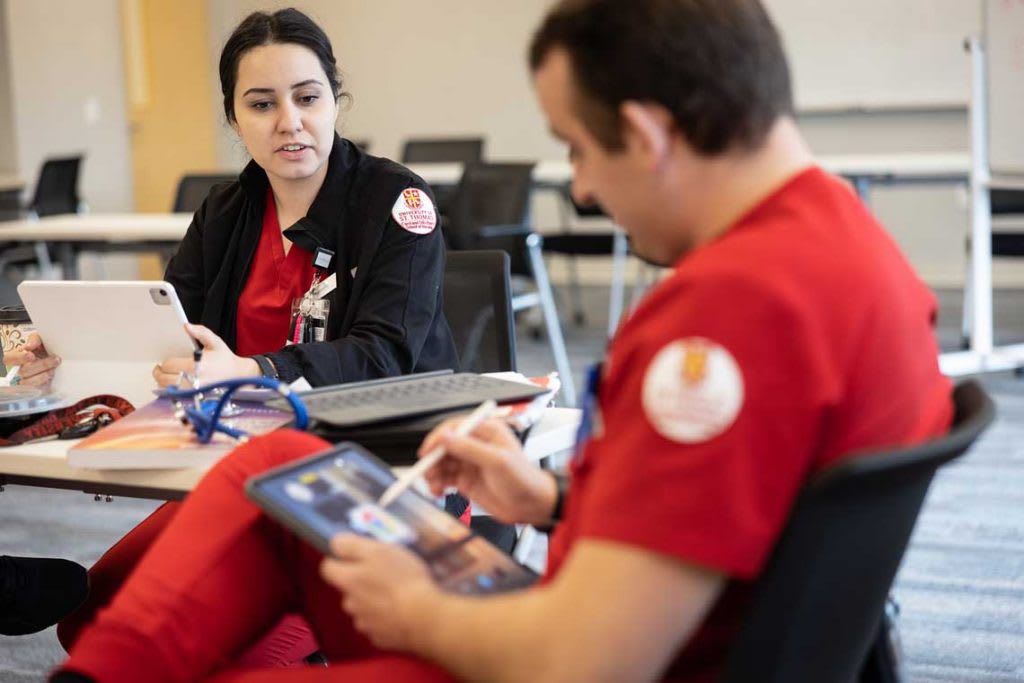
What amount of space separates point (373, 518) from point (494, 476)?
0.15 metres

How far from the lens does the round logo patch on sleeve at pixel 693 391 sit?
2.49 ft

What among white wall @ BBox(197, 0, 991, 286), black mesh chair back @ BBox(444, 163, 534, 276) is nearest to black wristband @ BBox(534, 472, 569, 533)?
black mesh chair back @ BBox(444, 163, 534, 276)

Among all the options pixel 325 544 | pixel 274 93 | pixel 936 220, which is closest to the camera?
pixel 325 544

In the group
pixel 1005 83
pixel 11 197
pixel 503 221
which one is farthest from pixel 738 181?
pixel 11 197

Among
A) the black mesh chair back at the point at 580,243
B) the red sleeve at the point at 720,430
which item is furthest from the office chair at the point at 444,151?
the red sleeve at the point at 720,430

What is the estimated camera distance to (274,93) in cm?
191

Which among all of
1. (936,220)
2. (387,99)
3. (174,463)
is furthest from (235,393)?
(387,99)

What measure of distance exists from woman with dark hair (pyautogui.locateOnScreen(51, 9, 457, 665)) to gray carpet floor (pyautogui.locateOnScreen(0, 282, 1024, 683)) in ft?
3.07

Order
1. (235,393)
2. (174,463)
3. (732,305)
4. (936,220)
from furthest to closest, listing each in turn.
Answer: (936,220), (235,393), (174,463), (732,305)

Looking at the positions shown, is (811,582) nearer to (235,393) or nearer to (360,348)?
(235,393)

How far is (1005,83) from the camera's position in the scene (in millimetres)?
4266

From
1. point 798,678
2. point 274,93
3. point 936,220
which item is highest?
point 274,93

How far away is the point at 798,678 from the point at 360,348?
99 centimetres

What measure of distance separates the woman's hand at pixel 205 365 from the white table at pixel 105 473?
14 centimetres
